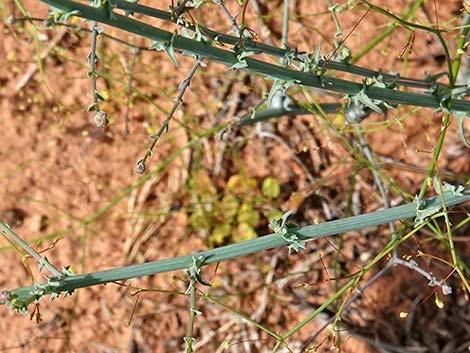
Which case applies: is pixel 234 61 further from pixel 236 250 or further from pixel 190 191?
pixel 190 191

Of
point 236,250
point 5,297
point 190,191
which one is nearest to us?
point 5,297

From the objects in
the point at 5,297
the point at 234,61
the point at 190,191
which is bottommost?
the point at 5,297

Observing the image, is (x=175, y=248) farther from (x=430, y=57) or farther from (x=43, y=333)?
(x=430, y=57)

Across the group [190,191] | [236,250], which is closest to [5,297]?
[236,250]

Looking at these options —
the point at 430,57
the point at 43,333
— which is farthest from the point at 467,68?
the point at 43,333

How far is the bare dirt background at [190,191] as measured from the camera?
7.23 ft

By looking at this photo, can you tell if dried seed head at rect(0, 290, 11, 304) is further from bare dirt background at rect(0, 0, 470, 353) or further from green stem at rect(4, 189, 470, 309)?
bare dirt background at rect(0, 0, 470, 353)

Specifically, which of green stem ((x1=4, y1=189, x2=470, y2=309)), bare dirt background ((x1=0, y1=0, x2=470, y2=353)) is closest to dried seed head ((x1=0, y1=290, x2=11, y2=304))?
green stem ((x1=4, y1=189, x2=470, y2=309))

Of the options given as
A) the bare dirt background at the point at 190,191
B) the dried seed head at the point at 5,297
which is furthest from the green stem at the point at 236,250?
the bare dirt background at the point at 190,191

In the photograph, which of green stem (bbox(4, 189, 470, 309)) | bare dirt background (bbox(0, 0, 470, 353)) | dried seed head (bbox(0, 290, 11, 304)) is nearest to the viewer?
dried seed head (bbox(0, 290, 11, 304))

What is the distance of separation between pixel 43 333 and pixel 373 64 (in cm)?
153

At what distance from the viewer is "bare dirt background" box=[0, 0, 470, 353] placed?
7.23 ft

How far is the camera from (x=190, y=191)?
92.2 inches

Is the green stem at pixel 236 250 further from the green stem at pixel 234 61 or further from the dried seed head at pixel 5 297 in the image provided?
the green stem at pixel 234 61
